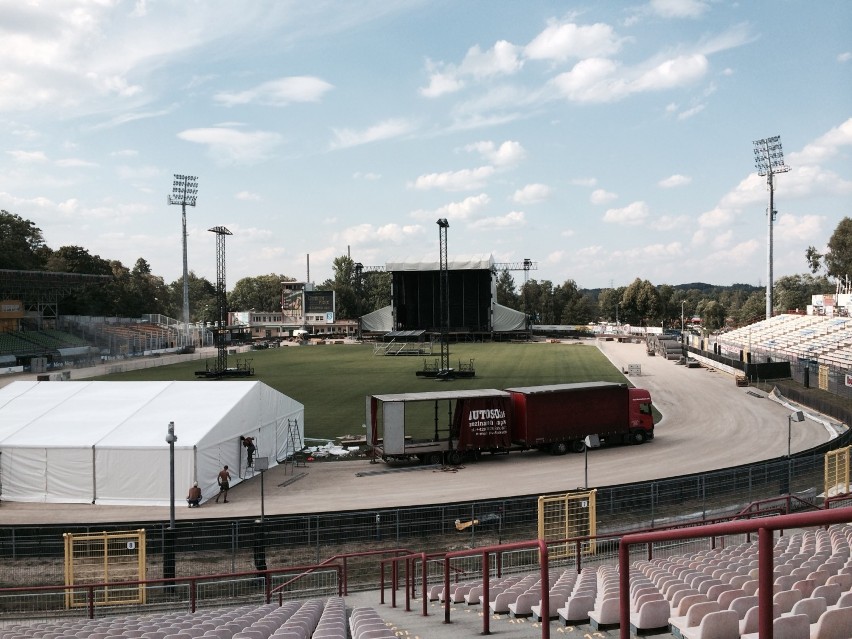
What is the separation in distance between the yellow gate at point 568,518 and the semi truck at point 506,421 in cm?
920

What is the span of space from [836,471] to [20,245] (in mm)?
106085

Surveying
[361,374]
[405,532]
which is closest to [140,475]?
[405,532]

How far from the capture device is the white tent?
22.8 metres

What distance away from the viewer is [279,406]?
95.3 ft

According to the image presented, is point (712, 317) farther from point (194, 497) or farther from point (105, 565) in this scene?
point (105, 565)

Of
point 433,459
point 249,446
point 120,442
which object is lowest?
point 433,459

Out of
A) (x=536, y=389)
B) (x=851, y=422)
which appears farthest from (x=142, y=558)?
(x=851, y=422)

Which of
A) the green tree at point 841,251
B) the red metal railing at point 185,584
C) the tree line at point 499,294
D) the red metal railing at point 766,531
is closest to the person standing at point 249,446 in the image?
the red metal railing at point 185,584

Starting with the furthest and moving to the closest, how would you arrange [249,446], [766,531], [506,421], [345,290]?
1. [345,290]
2. [506,421]
3. [249,446]
4. [766,531]

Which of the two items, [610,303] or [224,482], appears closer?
[224,482]

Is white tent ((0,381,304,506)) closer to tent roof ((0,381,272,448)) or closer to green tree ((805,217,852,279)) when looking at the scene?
tent roof ((0,381,272,448))

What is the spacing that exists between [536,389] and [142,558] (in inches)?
712

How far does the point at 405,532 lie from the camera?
59.2 ft

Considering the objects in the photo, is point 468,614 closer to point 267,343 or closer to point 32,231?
point 267,343
